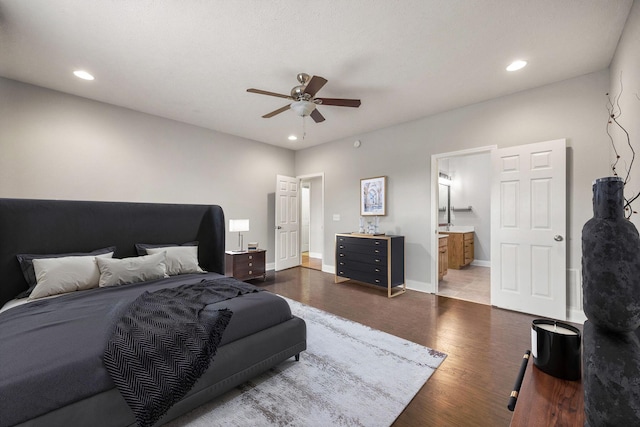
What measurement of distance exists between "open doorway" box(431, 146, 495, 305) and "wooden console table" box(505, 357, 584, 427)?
396cm

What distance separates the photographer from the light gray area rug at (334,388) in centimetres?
164

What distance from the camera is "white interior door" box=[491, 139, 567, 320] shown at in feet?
10.1

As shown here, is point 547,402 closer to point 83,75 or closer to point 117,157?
point 83,75

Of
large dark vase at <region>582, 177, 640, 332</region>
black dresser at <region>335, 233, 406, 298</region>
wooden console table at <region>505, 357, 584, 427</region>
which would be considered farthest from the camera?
black dresser at <region>335, 233, 406, 298</region>

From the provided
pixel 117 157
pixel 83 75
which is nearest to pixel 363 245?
pixel 117 157

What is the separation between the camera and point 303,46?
8.21 feet

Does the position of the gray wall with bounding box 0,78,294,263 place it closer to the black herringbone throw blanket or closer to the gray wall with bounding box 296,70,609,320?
the gray wall with bounding box 296,70,609,320

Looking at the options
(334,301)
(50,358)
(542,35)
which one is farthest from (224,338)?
(542,35)

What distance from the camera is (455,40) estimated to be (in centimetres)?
239

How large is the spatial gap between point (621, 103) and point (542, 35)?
3.26 ft

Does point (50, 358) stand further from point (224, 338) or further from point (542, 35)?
point (542, 35)

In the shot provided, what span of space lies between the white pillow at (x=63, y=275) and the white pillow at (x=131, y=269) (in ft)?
0.27

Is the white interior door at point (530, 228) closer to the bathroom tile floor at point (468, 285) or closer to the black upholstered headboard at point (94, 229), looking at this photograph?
the bathroom tile floor at point (468, 285)

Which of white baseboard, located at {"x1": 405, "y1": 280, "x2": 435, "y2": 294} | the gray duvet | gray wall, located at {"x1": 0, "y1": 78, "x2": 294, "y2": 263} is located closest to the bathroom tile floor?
white baseboard, located at {"x1": 405, "y1": 280, "x2": 435, "y2": 294}
